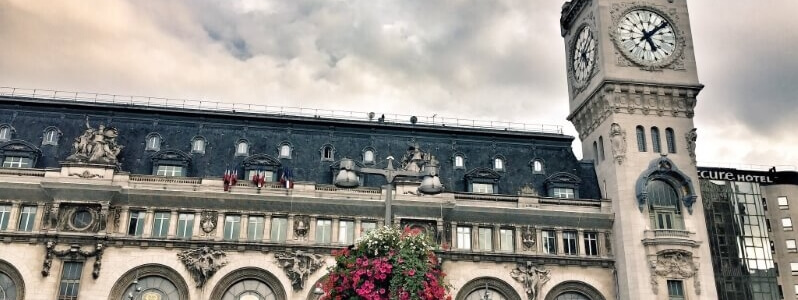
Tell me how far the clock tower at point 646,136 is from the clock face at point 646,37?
3.5 inches

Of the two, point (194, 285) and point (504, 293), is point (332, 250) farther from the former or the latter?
point (504, 293)

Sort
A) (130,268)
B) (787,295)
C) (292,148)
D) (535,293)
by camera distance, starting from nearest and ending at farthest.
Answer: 1. (130,268)
2. (535,293)
3. (292,148)
4. (787,295)

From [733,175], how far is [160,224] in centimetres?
5716

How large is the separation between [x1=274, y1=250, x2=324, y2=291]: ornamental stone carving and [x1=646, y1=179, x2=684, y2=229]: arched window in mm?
27318

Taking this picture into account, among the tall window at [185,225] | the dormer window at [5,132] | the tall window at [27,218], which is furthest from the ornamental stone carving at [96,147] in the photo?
the tall window at [185,225]

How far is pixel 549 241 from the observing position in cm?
6000

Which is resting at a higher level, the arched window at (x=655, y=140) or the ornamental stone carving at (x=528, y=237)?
the arched window at (x=655, y=140)

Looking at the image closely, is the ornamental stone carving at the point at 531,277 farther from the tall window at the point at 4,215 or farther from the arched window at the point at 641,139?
the tall window at the point at 4,215

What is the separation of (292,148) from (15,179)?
21301 millimetres

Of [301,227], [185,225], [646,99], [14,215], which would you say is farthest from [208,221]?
[646,99]

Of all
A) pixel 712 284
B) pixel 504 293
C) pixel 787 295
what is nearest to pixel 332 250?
pixel 504 293

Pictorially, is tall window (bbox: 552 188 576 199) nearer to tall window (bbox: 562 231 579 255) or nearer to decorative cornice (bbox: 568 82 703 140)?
tall window (bbox: 562 231 579 255)

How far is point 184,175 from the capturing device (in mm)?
58344

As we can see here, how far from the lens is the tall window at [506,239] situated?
59.1 m
